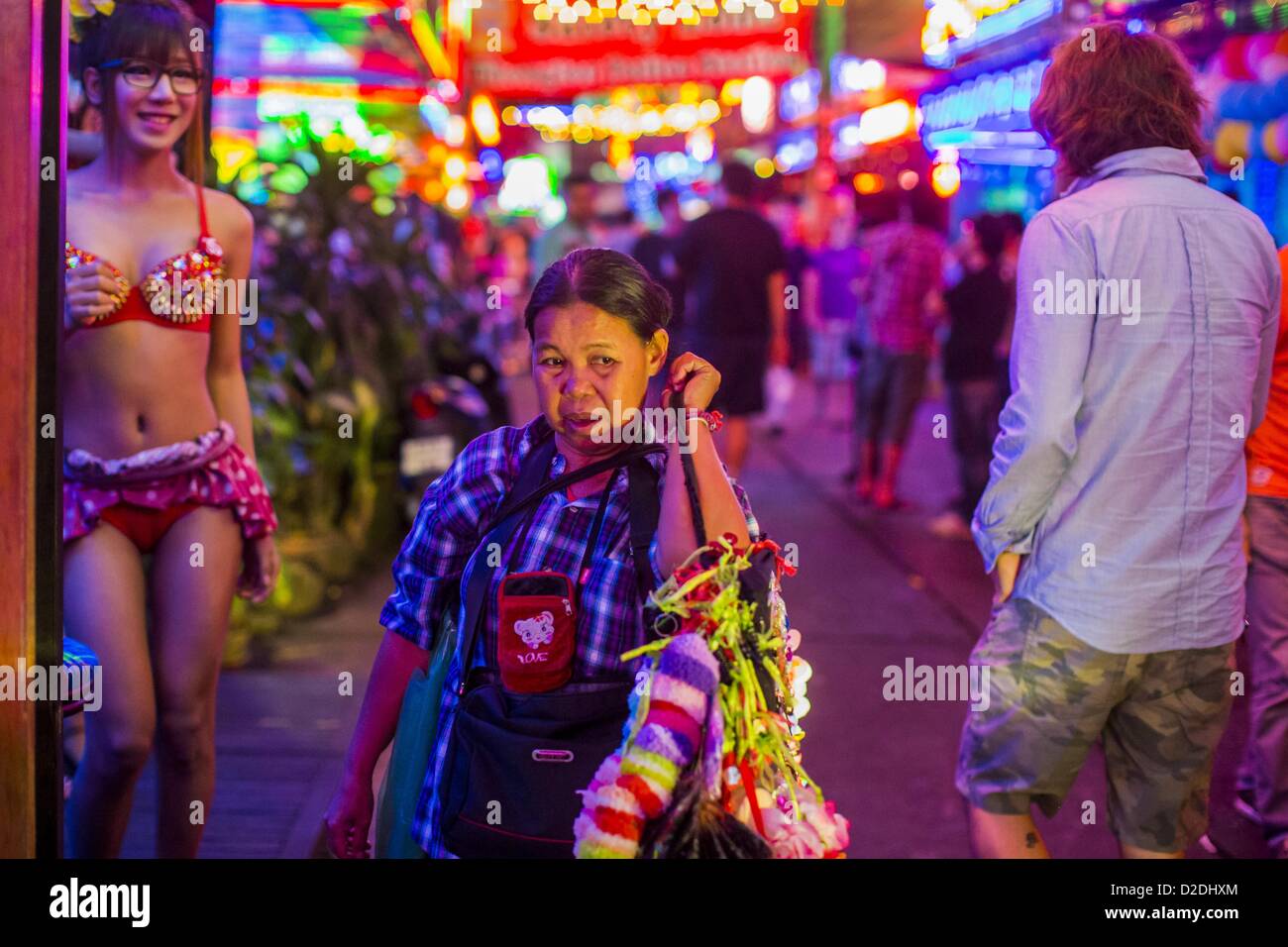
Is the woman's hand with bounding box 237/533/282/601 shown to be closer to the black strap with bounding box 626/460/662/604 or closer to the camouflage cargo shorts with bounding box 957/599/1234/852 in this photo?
the black strap with bounding box 626/460/662/604

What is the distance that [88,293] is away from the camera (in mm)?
3176

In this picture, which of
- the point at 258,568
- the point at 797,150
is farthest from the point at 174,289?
the point at 797,150

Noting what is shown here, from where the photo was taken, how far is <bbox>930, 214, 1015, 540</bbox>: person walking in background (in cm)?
838

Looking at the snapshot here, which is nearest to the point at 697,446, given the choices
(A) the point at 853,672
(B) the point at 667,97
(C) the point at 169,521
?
(C) the point at 169,521

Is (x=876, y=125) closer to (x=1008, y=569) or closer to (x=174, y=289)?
(x=174, y=289)

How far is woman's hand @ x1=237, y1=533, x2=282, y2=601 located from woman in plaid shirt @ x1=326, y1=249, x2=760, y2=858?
1.11 m

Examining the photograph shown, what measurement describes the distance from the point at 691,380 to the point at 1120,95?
1.25 meters

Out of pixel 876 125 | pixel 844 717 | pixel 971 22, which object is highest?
pixel 876 125

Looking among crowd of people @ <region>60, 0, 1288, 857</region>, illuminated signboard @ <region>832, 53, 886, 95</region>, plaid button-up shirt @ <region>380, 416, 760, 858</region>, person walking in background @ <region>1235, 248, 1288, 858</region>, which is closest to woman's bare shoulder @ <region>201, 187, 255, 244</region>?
crowd of people @ <region>60, 0, 1288, 857</region>

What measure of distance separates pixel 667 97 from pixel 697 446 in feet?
54.3

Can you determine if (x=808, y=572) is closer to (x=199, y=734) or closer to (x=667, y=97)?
(x=199, y=734)

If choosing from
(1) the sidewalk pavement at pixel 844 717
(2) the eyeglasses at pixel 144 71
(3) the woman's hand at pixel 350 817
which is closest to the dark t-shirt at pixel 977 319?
(1) the sidewalk pavement at pixel 844 717

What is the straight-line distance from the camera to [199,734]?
10.9ft
